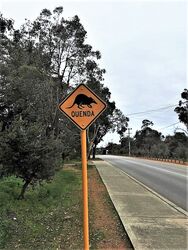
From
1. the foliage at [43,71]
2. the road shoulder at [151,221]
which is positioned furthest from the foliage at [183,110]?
the road shoulder at [151,221]

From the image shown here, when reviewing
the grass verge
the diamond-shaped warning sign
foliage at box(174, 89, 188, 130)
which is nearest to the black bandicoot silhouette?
the diamond-shaped warning sign

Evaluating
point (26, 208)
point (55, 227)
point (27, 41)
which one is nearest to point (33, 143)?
point (26, 208)

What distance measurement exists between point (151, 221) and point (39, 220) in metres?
2.76

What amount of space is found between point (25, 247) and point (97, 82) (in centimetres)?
3282

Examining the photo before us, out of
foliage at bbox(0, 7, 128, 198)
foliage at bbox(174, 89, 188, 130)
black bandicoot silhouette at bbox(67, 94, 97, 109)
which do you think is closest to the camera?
black bandicoot silhouette at bbox(67, 94, 97, 109)

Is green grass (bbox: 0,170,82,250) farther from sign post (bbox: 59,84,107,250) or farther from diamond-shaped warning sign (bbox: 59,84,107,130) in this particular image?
diamond-shaped warning sign (bbox: 59,84,107,130)

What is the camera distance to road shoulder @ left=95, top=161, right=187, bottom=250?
25.8ft

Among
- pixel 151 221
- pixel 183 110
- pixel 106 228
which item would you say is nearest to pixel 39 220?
pixel 106 228

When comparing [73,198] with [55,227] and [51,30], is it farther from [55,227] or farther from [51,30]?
[51,30]

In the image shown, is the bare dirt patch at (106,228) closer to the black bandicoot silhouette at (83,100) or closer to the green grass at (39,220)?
the green grass at (39,220)

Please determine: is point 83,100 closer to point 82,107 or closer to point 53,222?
point 82,107

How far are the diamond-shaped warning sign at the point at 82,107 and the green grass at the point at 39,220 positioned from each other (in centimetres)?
260

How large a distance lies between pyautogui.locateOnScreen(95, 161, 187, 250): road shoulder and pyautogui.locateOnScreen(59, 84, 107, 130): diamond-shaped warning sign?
2.63m

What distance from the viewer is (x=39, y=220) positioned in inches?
398
